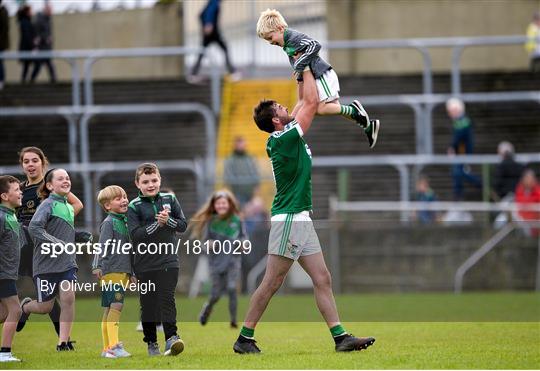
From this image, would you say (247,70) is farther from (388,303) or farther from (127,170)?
(388,303)

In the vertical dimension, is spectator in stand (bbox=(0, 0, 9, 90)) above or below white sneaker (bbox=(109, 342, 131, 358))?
above

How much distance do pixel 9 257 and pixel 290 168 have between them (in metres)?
2.63

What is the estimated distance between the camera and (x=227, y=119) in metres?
29.3

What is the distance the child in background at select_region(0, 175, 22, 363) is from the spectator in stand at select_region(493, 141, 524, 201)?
1315 centimetres

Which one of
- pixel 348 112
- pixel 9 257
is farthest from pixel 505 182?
pixel 9 257

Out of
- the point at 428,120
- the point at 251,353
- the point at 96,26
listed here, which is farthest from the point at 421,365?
the point at 96,26

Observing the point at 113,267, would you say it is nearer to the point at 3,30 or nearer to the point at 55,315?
the point at 55,315

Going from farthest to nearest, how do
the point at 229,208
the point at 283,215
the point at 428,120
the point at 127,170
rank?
the point at 428,120
the point at 127,170
the point at 229,208
the point at 283,215

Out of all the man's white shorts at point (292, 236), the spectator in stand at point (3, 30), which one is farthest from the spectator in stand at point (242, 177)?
the man's white shorts at point (292, 236)

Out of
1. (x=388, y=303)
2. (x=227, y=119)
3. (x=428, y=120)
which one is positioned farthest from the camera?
(x=227, y=119)

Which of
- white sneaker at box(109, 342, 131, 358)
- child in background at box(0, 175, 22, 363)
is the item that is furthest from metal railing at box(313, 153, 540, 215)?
child in background at box(0, 175, 22, 363)

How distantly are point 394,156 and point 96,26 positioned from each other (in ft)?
31.8

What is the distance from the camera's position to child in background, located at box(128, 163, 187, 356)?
12.7m

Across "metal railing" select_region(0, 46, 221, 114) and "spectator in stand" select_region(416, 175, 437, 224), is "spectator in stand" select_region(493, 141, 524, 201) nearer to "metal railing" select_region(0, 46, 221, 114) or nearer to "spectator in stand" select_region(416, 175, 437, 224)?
"spectator in stand" select_region(416, 175, 437, 224)
